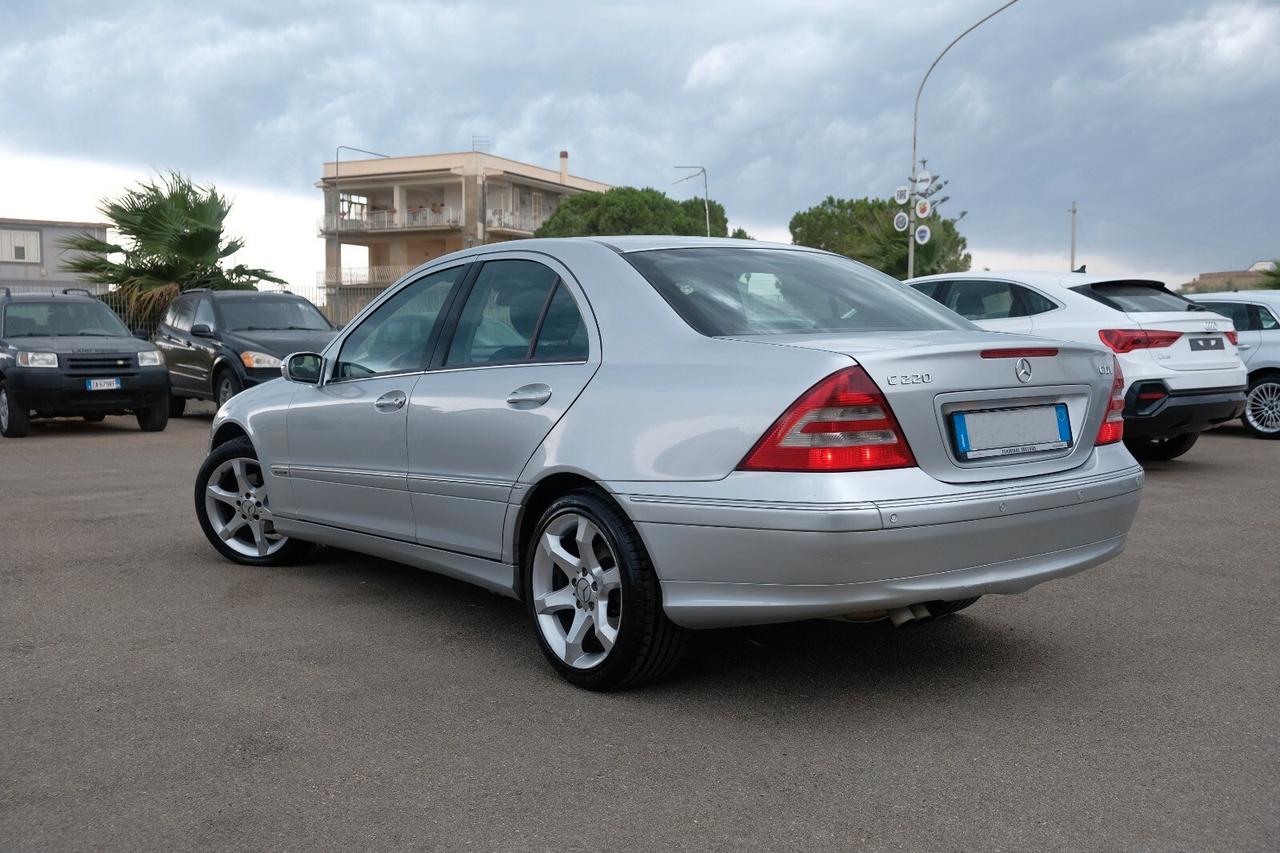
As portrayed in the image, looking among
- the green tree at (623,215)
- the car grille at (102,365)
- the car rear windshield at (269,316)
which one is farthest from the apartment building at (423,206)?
the car grille at (102,365)

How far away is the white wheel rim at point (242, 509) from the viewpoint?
6176 millimetres

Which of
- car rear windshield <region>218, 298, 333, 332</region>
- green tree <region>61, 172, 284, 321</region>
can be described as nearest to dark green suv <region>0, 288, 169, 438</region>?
car rear windshield <region>218, 298, 333, 332</region>

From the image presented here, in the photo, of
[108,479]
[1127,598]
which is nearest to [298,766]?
[1127,598]

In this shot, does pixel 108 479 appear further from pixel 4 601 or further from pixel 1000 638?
pixel 1000 638

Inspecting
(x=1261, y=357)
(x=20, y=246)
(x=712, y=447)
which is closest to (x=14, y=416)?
(x=712, y=447)

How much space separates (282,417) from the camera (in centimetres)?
582

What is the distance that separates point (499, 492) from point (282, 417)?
190cm

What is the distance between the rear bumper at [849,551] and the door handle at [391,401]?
1.48 m

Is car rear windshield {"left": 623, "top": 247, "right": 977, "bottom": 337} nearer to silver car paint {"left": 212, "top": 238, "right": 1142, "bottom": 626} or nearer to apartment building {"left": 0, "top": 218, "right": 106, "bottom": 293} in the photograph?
silver car paint {"left": 212, "top": 238, "right": 1142, "bottom": 626}

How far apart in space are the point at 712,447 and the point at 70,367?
12481 millimetres

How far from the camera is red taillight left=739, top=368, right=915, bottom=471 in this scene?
3.51 metres

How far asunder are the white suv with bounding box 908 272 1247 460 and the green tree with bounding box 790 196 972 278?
63.4 ft

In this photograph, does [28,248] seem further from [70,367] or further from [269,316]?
[70,367]

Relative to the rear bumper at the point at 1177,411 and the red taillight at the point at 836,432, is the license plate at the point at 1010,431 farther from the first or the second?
the rear bumper at the point at 1177,411
